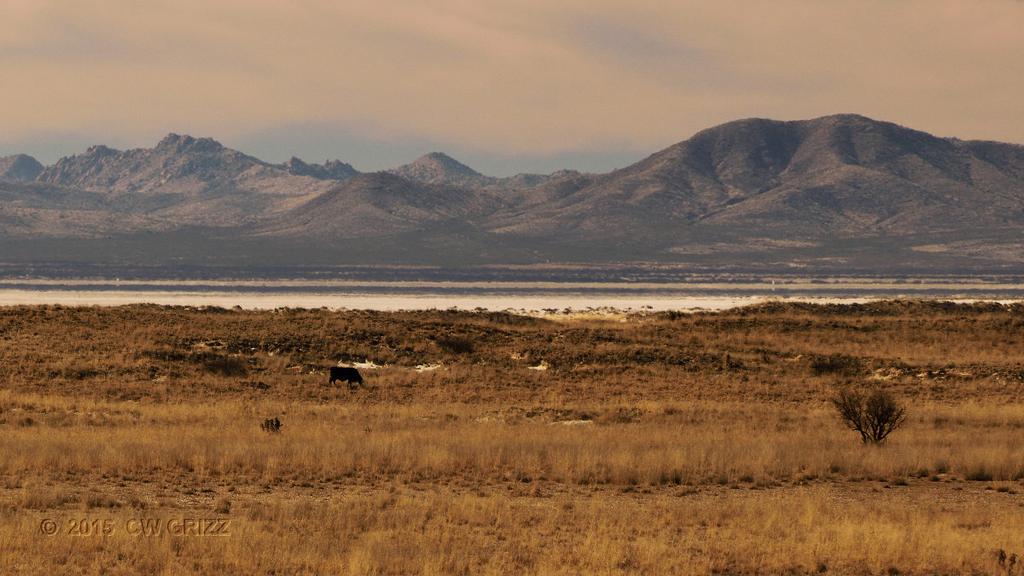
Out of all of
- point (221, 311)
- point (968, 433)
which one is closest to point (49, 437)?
point (968, 433)

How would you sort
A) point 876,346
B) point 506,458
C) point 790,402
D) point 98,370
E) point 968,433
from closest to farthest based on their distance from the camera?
point 506,458 → point 968,433 → point 790,402 → point 98,370 → point 876,346

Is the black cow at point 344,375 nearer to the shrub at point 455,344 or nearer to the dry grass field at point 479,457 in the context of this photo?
the dry grass field at point 479,457

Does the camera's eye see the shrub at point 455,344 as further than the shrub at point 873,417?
Yes

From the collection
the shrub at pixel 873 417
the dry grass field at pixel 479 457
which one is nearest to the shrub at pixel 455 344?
the dry grass field at pixel 479 457

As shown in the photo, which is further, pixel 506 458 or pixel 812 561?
pixel 506 458

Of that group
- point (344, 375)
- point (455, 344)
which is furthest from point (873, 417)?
point (455, 344)

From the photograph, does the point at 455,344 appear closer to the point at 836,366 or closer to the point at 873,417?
the point at 836,366

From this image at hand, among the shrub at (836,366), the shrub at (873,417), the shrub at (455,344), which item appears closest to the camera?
the shrub at (873,417)

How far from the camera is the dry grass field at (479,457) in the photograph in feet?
55.1

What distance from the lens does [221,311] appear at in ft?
207

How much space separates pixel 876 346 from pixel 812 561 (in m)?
44.5

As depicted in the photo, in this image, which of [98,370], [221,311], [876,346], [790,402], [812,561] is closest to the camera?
[812,561]

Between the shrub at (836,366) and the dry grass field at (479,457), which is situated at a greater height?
the shrub at (836,366)

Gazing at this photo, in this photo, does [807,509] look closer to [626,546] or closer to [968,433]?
[626,546]
